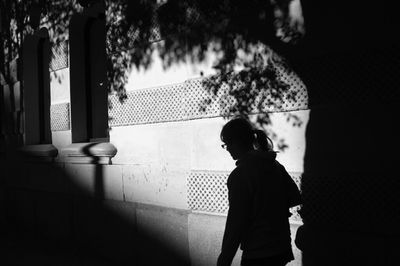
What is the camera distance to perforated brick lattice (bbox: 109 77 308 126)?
15.9 ft

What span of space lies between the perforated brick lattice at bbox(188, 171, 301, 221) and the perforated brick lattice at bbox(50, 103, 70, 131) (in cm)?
332

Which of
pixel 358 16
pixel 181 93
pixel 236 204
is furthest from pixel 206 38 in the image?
pixel 236 204

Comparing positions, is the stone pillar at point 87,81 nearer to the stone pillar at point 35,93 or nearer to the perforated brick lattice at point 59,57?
the perforated brick lattice at point 59,57

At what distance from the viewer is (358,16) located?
169 inches

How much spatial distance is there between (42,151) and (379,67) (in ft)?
20.6

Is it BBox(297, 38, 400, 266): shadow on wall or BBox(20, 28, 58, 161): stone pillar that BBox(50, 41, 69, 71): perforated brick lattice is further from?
BBox(297, 38, 400, 266): shadow on wall

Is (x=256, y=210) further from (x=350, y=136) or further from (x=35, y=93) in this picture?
(x=35, y=93)

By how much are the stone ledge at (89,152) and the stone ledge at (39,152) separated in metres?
0.41

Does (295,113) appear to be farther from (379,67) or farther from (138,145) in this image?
(138,145)

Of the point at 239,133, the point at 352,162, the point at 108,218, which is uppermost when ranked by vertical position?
the point at 239,133

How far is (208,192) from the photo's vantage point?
18.4 feet

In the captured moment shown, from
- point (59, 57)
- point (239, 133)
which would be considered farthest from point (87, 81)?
point (239, 133)

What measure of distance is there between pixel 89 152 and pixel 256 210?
4.69 meters

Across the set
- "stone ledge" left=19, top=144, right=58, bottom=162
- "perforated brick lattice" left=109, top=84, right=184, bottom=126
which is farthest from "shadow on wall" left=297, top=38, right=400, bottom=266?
"stone ledge" left=19, top=144, right=58, bottom=162
